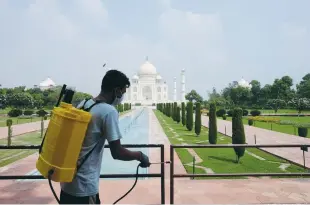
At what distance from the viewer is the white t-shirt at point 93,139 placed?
150 centimetres

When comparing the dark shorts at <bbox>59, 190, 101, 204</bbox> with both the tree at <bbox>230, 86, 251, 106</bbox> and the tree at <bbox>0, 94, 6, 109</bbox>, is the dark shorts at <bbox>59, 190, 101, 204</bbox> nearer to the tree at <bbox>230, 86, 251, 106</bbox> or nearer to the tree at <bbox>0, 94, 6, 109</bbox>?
the tree at <bbox>0, 94, 6, 109</bbox>

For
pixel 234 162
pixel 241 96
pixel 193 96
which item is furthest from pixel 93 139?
pixel 193 96

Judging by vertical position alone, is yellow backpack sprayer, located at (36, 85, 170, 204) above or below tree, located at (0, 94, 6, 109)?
below

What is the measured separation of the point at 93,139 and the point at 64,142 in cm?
17

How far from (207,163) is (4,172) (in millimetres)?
4317

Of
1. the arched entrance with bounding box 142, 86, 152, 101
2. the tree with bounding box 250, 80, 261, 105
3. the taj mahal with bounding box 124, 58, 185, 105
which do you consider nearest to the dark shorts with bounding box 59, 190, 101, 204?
the tree with bounding box 250, 80, 261, 105

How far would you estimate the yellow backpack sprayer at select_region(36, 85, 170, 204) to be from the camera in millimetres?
1386

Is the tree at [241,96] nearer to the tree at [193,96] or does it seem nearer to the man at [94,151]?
the tree at [193,96]

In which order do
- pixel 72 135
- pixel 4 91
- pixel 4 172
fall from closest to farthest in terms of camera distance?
pixel 72 135
pixel 4 172
pixel 4 91

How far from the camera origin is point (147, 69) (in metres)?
70.3

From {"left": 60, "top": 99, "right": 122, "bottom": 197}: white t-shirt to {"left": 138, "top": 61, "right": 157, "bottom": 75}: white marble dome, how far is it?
227 ft

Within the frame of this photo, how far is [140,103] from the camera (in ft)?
222

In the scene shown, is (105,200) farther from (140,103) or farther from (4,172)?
(140,103)

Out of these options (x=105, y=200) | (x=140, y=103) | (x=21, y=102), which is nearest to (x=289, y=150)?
(x=105, y=200)
